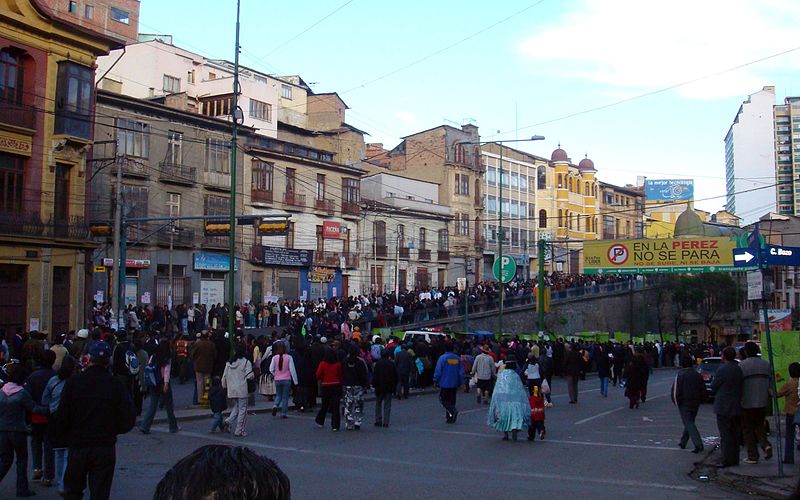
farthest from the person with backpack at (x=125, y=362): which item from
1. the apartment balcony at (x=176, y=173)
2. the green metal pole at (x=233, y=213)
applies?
the apartment balcony at (x=176, y=173)

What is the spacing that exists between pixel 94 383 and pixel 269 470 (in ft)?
18.9

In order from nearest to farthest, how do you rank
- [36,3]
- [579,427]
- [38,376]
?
[38,376] → [579,427] → [36,3]

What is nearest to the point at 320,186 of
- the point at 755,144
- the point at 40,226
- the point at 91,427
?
the point at 40,226

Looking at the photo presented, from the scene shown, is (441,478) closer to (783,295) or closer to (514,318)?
(514,318)

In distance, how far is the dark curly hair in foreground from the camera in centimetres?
259

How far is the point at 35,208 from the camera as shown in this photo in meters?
31.0

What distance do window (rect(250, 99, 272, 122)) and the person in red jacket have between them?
42285mm

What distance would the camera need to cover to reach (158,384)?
1559 cm

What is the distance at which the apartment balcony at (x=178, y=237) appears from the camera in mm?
43812

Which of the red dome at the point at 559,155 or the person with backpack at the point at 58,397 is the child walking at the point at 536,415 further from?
the red dome at the point at 559,155

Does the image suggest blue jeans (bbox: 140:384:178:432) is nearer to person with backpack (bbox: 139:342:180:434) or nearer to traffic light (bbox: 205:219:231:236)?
person with backpack (bbox: 139:342:180:434)

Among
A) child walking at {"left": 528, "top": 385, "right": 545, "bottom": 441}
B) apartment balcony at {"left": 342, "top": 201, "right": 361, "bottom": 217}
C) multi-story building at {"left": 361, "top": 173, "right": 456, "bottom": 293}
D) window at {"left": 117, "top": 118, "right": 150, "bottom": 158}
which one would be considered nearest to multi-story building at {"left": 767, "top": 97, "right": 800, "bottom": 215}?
multi-story building at {"left": 361, "top": 173, "right": 456, "bottom": 293}

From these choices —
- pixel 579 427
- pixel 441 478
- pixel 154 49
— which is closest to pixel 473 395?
pixel 579 427

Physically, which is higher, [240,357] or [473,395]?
[240,357]
